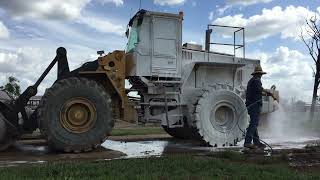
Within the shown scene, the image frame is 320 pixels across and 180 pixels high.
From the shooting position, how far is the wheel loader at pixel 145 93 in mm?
12258

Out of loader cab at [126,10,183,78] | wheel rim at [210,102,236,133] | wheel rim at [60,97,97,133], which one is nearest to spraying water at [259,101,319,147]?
wheel rim at [210,102,236,133]

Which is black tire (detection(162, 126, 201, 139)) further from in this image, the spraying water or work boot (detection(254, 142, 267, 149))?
the spraying water

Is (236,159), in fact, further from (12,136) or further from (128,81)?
(12,136)

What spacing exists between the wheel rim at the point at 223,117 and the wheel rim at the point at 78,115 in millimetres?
3507

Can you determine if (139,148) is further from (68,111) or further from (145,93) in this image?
(68,111)

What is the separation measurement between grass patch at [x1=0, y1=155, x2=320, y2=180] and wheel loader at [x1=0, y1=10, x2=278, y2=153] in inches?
128

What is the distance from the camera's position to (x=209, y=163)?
9141 millimetres

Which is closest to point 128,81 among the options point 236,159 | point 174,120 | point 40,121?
point 174,120

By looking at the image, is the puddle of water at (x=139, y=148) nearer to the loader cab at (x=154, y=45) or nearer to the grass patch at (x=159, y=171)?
the loader cab at (x=154, y=45)

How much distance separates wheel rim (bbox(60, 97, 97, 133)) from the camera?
12.3 meters

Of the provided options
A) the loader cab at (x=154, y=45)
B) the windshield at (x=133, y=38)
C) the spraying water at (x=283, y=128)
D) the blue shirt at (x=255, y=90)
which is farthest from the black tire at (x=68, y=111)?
the spraying water at (x=283, y=128)

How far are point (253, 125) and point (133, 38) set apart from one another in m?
3.92

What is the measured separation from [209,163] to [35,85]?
18.6 ft

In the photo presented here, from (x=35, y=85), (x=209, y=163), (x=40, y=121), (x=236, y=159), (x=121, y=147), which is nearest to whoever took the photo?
(x=209, y=163)
